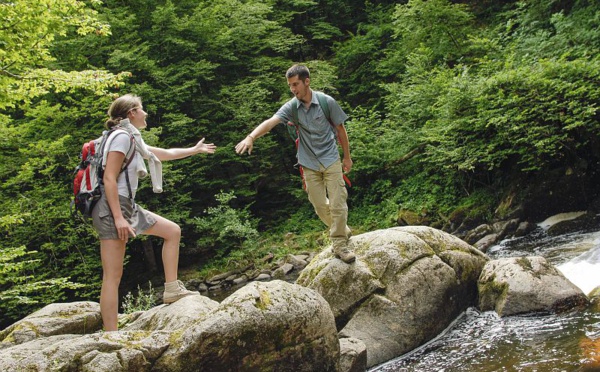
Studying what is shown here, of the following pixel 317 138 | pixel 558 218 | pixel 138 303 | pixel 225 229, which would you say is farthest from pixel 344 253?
pixel 225 229

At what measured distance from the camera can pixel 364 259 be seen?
6797 millimetres

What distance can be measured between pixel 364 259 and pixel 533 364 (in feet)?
8.10

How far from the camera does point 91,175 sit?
4.28 meters

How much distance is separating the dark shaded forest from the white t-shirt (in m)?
5.29

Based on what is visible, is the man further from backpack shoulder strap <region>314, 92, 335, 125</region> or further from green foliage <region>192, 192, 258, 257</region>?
green foliage <region>192, 192, 258, 257</region>

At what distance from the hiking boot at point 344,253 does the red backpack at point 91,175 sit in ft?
10.4

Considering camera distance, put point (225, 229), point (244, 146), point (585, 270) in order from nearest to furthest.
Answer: point (244, 146) → point (585, 270) → point (225, 229)

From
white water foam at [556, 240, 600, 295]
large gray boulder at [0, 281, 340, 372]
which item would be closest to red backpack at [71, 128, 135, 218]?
large gray boulder at [0, 281, 340, 372]

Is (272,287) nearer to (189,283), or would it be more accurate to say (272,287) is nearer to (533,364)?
(533,364)

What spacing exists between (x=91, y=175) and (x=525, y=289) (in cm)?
561

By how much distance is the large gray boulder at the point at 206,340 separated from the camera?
379 cm

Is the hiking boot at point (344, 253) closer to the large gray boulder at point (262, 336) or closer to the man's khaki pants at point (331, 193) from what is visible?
the man's khaki pants at point (331, 193)

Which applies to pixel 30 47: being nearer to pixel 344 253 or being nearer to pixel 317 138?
pixel 317 138

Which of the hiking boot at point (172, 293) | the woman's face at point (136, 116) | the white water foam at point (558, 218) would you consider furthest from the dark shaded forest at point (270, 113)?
the woman's face at point (136, 116)
